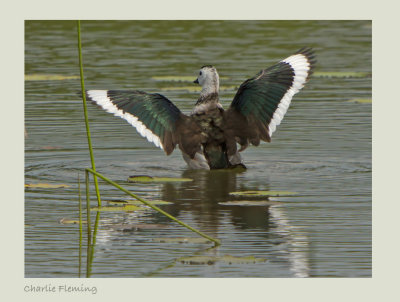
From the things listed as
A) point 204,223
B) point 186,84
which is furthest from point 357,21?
point 204,223

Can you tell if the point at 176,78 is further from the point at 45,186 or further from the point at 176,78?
the point at 45,186

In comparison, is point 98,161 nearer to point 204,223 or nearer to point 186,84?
point 204,223

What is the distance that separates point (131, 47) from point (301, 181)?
1101cm

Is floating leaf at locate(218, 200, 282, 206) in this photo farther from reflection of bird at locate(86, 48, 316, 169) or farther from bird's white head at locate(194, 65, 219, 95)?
bird's white head at locate(194, 65, 219, 95)

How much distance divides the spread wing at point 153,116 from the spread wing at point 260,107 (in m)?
0.47

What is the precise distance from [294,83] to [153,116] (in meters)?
1.65

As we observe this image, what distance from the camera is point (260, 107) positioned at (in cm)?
1255

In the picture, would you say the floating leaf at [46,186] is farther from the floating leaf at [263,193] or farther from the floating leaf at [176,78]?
the floating leaf at [176,78]

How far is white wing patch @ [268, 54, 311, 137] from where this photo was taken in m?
12.6

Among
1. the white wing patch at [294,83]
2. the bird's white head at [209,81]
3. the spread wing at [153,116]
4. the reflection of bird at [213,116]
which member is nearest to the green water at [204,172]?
the reflection of bird at [213,116]

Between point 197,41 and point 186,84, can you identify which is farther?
point 197,41

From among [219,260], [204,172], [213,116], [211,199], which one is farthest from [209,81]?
[219,260]

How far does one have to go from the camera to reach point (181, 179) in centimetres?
1188

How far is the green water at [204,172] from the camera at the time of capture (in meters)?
8.77
